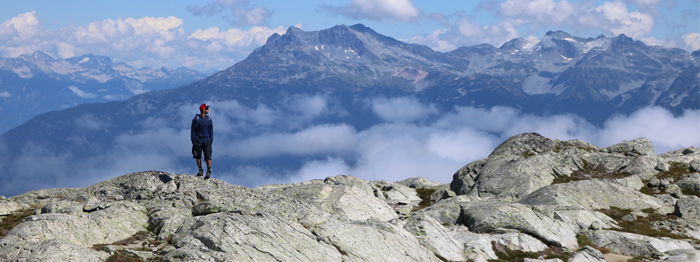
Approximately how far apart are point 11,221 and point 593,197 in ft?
Result: 199

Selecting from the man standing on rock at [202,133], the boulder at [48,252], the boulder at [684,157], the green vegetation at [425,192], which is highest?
the boulder at [684,157]

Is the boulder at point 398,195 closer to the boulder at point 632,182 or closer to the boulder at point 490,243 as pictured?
the boulder at point 632,182

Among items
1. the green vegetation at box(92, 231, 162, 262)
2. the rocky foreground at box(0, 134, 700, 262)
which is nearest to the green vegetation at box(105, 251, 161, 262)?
the green vegetation at box(92, 231, 162, 262)

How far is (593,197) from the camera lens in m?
60.2

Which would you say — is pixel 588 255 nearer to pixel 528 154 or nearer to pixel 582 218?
pixel 582 218

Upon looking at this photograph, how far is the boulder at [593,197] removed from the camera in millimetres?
57688

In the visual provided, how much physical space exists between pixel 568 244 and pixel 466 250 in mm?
12030

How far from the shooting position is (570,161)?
79.0m

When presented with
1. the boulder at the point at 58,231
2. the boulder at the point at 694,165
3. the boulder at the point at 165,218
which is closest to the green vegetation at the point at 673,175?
the boulder at the point at 694,165

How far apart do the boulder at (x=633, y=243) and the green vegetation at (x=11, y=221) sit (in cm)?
4389

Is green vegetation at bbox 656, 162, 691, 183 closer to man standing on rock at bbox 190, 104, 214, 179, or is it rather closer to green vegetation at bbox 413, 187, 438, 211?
green vegetation at bbox 413, 187, 438, 211

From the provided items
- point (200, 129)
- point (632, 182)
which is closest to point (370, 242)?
point (200, 129)

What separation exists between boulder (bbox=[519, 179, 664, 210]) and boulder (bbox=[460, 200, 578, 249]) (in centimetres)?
1221

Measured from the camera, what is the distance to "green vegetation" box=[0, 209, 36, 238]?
26.6 metres
